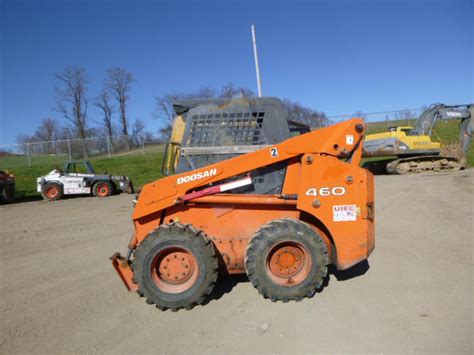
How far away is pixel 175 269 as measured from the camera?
3.63 meters

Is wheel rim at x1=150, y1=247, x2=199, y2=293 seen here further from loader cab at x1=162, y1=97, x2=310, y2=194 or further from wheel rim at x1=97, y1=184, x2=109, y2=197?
wheel rim at x1=97, y1=184, x2=109, y2=197

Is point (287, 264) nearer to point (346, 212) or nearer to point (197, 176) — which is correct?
point (346, 212)

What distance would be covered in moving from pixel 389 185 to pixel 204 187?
1051cm

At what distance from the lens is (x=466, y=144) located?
16234 mm

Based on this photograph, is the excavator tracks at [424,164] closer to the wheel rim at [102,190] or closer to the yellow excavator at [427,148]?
the yellow excavator at [427,148]

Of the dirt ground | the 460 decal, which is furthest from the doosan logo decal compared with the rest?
the dirt ground

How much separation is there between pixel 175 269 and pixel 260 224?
3.64ft

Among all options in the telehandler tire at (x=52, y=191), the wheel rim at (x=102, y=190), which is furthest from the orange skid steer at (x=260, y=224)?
the telehandler tire at (x=52, y=191)

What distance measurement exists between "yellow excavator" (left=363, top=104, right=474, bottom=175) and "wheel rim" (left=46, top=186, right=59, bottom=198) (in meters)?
15.3

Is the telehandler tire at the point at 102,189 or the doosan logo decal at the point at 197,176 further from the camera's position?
the telehandler tire at the point at 102,189

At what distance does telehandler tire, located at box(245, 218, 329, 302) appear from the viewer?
350cm

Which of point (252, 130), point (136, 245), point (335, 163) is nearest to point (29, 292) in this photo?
point (136, 245)

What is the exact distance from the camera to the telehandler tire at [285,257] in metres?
3.50

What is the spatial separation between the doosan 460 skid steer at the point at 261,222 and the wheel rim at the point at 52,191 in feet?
38.9
